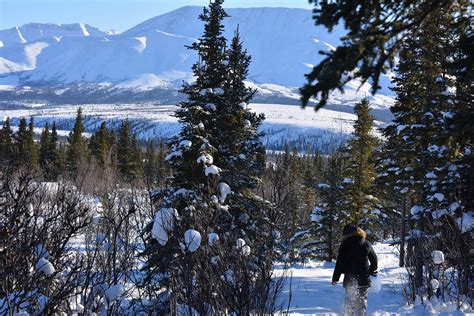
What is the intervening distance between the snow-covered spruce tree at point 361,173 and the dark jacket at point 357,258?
57.0ft

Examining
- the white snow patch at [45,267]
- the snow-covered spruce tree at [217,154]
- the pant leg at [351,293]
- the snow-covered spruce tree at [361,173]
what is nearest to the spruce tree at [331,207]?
the snow-covered spruce tree at [361,173]

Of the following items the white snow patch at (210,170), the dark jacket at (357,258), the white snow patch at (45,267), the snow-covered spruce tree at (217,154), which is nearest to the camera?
the white snow patch at (45,267)

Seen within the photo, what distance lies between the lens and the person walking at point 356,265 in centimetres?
771

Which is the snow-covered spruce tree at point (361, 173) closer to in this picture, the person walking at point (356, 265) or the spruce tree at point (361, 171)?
the spruce tree at point (361, 171)

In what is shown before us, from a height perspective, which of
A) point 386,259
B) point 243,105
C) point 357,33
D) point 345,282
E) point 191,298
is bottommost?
point 386,259

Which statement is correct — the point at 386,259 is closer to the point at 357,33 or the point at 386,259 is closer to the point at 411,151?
the point at 411,151

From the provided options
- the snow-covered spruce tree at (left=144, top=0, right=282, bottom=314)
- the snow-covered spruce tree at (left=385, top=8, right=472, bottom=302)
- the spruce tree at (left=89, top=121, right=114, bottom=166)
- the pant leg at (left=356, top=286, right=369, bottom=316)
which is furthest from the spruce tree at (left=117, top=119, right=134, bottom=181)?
the pant leg at (left=356, top=286, right=369, bottom=316)

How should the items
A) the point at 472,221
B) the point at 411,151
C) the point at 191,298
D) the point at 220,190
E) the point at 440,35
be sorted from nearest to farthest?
the point at 191,298
the point at 472,221
the point at 220,190
the point at 440,35
the point at 411,151

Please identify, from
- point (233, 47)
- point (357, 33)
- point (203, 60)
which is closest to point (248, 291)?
point (357, 33)

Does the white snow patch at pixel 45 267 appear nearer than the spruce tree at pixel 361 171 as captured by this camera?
Yes

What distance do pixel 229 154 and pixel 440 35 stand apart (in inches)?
303

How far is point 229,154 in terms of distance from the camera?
13.9 metres

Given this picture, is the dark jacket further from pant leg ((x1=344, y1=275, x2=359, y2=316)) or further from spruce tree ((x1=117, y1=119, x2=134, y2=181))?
spruce tree ((x1=117, y1=119, x2=134, y2=181))

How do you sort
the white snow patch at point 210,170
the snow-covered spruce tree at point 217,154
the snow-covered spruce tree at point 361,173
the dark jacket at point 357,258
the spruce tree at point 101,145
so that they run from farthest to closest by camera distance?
1. the spruce tree at point 101,145
2. the snow-covered spruce tree at point 361,173
3. the white snow patch at point 210,170
4. the snow-covered spruce tree at point 217,154
5. the dark jacket at point 357,258
